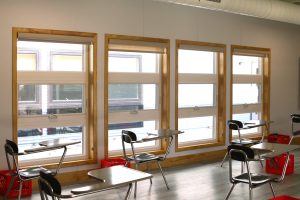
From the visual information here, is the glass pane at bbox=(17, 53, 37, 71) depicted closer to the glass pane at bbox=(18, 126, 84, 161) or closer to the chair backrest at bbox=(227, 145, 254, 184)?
the glass pane at bbox=(18, 126, 84, 161)

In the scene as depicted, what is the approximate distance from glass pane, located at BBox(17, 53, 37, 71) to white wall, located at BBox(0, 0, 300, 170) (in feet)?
0.68

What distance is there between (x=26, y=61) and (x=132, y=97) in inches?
73.9

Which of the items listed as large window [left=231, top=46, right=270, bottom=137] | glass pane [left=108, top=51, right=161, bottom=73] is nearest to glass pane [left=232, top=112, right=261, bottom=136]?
large window [left=231, top=46, right=270, bottom=137]

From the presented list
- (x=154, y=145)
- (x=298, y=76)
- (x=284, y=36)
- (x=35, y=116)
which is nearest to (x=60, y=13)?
(x=35, y=116)

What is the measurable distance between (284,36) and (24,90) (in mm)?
6188

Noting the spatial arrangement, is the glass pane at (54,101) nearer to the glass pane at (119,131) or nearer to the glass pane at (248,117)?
the glass pane at (119,131)

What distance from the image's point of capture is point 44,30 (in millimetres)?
5207

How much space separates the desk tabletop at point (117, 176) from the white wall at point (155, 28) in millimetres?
2216

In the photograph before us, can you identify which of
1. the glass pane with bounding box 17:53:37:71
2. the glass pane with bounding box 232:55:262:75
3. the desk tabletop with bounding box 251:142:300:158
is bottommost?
the desk tabletop with bounding box 251:142:300:158

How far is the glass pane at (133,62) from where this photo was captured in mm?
6125

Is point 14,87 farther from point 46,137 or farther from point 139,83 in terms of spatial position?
point 139,83

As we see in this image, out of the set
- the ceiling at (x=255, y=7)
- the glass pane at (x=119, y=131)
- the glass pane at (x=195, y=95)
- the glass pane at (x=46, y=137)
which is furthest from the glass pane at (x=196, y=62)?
the glass pane at (x=46, y=137)

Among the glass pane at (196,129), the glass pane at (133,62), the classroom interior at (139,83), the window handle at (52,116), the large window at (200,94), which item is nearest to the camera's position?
the classroom interior at (139,83)

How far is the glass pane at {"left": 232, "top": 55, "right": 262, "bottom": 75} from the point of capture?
26.0 ft
